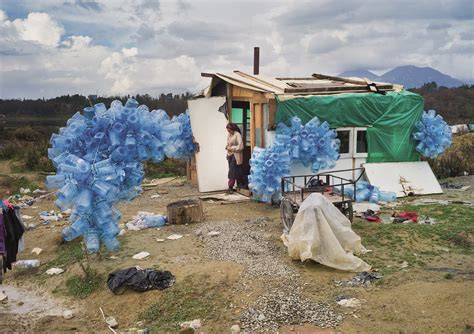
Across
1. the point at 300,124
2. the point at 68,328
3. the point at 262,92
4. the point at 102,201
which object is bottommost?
the point at 68,328

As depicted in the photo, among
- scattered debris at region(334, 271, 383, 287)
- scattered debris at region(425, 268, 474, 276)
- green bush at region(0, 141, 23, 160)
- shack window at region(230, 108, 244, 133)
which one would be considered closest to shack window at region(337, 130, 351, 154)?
shack window at region(230, 108, 244, 133)

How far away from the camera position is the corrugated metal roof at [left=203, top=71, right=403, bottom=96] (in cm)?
1130

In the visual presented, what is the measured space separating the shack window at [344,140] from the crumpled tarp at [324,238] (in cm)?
511

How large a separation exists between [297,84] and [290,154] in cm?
248

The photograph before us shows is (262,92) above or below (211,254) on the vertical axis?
above

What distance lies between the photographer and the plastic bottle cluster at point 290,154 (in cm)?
1012

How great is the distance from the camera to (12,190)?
14.7 metres

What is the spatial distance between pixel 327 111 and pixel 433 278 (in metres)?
5.91

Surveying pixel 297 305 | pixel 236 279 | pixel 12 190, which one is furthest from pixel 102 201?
pixel 12 190

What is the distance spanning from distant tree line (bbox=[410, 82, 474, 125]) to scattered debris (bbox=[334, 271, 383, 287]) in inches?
1165

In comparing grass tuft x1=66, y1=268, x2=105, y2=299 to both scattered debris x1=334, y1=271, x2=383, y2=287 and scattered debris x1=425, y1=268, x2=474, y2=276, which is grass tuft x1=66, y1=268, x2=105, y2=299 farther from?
scattered debris x1=425, y1=268, x2=474, y2=276

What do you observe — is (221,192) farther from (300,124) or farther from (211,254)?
(211,254)

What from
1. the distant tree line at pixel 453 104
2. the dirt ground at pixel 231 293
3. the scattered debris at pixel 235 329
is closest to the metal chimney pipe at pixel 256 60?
the dirt ground at pixel 231 293

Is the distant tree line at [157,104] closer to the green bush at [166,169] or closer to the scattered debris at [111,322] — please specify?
the green bush at [166,169]
